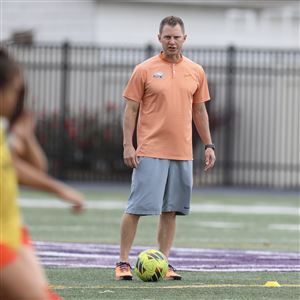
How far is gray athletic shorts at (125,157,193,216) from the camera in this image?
1030 centimetres

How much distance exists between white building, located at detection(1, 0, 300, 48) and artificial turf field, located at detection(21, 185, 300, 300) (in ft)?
19.9

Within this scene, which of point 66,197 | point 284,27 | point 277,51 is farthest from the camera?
point 284,27

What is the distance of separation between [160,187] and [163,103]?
0.71 metres

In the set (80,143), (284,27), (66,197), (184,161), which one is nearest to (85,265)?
(184,161)

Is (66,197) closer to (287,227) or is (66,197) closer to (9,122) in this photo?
(9,122)

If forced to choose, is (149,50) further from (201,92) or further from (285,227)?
(201,92)

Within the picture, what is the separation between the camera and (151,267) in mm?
10039

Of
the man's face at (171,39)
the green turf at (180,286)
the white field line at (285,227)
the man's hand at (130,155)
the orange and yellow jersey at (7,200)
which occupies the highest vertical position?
the man's face at (171,39)

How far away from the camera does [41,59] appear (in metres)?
28.9

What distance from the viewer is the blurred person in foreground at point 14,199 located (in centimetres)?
565

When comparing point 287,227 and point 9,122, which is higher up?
point 9,122

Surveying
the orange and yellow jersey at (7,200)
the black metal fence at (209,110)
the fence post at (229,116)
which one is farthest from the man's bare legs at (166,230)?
the fence post at (229,116)

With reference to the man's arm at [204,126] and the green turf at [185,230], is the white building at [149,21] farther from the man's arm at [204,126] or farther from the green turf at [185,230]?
the man's arm at [204,126]

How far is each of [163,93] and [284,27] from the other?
22.2 meters
